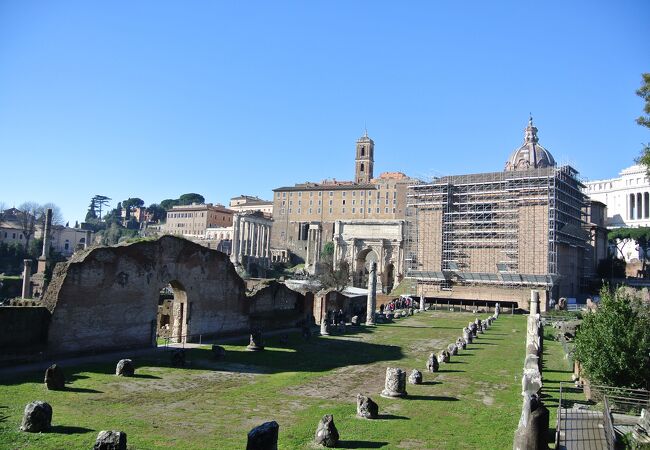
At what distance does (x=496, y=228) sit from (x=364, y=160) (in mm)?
53742

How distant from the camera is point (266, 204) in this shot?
363 ft

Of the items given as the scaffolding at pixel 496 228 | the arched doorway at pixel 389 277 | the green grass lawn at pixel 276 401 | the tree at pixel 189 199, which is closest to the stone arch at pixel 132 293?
the green grass lawn at pixel 276 401

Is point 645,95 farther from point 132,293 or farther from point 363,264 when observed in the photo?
point 363,264

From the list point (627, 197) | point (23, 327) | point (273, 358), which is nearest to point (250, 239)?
point (627, 197)

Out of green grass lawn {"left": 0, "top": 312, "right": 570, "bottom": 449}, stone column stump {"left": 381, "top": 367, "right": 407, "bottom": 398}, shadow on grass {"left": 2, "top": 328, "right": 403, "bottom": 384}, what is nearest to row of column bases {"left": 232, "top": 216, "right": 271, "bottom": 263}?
shadow on grass {"left": 2, "top": 328, "right": 403, "bottom": 384}

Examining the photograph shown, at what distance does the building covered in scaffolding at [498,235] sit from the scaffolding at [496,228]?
0.25 feet

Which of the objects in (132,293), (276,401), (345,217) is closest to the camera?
(276,401)

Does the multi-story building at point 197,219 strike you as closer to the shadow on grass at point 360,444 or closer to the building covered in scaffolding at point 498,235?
the building covered in scaffolding at point 498,235

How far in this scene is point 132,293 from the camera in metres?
17.8

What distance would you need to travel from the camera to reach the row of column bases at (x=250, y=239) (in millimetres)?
83113

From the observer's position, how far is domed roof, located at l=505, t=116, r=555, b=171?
6188cm

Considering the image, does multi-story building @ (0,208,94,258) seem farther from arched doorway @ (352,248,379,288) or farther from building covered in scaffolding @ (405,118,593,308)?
building covered in scaffolding @ (405,118,593,308)

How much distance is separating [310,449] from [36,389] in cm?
656

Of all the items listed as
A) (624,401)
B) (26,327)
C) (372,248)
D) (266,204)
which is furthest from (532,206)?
(266,204)
